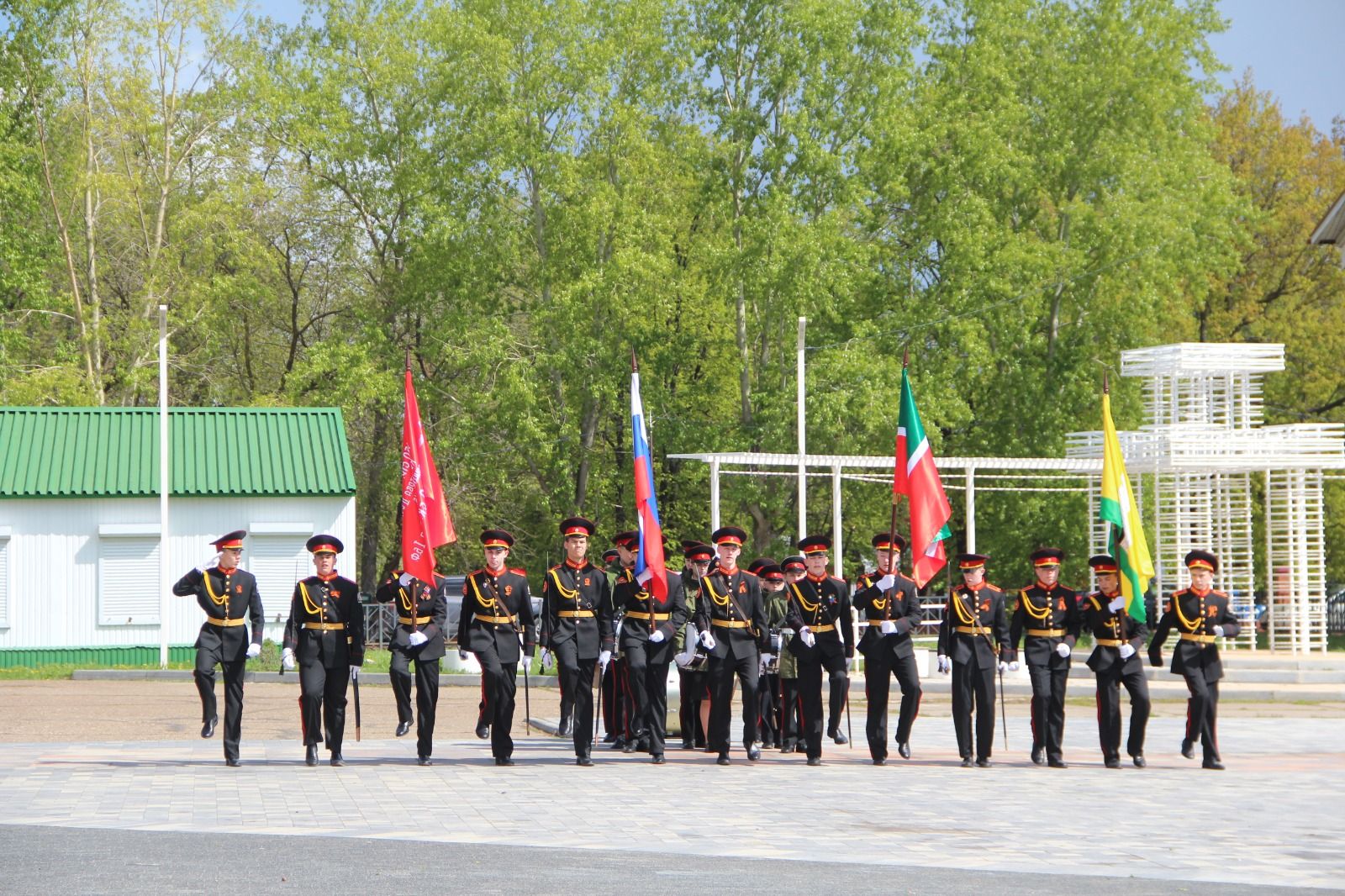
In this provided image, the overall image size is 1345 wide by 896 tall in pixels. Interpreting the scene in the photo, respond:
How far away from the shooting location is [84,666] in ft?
103

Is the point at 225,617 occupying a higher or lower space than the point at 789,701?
higher

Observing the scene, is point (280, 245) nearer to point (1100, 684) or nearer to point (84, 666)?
point (84, 666)

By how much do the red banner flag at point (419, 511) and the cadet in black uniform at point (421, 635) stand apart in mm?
187

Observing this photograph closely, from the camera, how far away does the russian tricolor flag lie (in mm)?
15711

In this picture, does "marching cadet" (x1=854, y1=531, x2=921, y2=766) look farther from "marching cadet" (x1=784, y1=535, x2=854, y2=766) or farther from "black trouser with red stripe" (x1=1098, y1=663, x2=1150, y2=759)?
"black trouser with red stripe" (x1=1098, y1=663, x2=1150, y2=759)

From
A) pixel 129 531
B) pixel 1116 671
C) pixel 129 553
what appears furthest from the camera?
pixel 129 553

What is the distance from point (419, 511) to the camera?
641 inches

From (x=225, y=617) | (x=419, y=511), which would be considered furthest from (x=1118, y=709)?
(x=225, y=617)

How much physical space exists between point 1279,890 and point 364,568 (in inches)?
1634

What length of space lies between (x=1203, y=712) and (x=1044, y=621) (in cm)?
157

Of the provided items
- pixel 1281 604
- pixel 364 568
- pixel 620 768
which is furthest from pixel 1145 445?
pixel 364 568

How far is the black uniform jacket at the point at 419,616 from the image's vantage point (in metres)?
15.5

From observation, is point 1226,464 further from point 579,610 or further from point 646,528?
point 579,610

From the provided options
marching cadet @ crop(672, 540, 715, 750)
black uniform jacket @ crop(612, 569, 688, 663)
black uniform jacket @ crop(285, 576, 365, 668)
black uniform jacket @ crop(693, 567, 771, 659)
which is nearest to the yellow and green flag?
black uniform jacket @ crop(693, 567, 771, 659)
